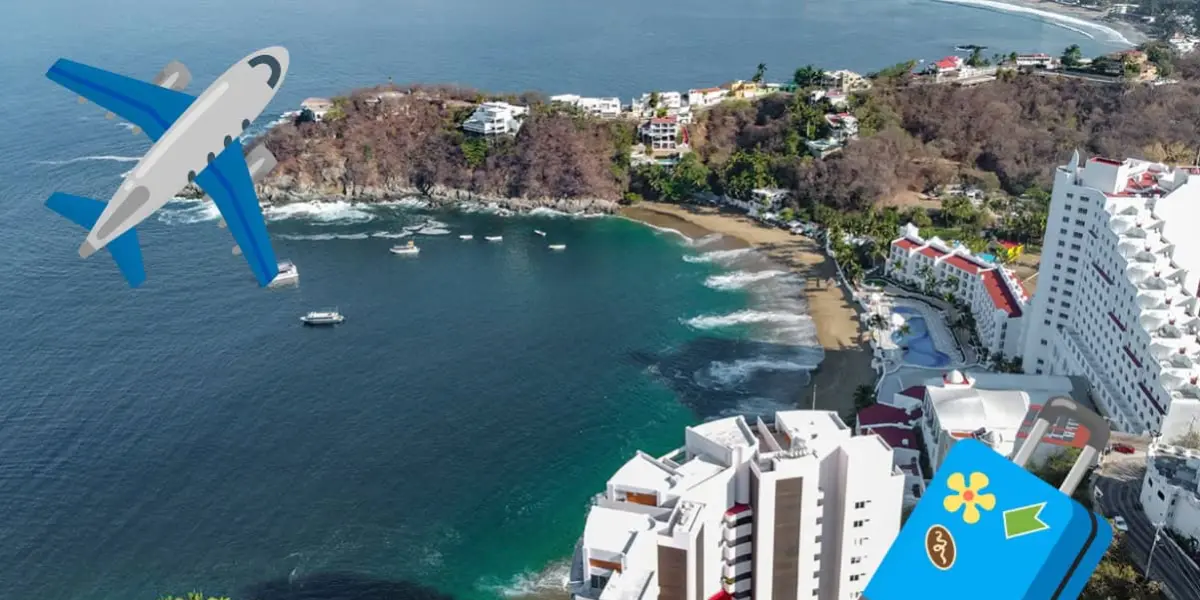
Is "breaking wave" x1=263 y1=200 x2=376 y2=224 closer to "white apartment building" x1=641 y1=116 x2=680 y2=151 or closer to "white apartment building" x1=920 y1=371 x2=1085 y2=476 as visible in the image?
"white apartment building" x1=641 y1=116 x2=680 y2=151

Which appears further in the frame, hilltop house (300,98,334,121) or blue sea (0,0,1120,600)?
hilltop house (300,98,334,121)

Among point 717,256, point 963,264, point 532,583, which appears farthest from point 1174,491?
point 717,256

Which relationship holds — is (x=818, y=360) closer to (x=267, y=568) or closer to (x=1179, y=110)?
(x=267, y=568)

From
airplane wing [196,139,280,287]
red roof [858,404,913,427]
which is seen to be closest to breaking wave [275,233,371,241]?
red roof [858,404,913,427]

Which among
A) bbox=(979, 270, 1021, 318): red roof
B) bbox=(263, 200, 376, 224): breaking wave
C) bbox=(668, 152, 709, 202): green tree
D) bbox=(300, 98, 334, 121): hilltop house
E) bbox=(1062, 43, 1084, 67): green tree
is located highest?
bbox=(1062, 43, 1084, 67): green tree

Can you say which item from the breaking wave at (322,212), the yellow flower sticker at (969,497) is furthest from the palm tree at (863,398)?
the breaking wave at (322,212)
